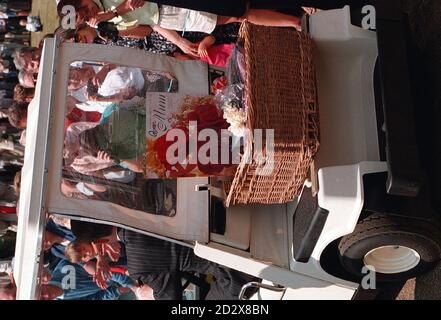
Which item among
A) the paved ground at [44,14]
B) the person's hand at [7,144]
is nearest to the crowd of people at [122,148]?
the person's hand at [7,144]

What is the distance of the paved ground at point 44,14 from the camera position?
7.95m

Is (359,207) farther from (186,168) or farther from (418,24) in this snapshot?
(418,24)

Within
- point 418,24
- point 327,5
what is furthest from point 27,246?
point 418,24

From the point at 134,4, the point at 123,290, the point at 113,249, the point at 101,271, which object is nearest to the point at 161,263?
the point at 113,249

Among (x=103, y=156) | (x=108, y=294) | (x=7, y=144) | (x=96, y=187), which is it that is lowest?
(x=108, y=294)

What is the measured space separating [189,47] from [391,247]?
178cm

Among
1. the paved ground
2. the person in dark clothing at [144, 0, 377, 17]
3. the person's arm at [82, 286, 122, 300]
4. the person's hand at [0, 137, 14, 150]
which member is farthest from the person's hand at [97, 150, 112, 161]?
the paved ground

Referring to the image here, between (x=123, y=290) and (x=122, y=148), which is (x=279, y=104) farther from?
(x=123, y=290)

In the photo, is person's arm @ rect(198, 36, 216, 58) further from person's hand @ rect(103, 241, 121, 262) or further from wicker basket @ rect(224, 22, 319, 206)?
person's hand @ rect(103, 241, 121, 262)

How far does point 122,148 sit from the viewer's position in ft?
9.53

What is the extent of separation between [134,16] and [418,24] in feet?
5.79

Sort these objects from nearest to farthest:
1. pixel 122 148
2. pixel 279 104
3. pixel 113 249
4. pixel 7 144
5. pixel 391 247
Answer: pixel 279 104
pixel 391 247
pixel 122 148
pixel 113 249
pixel 7 144

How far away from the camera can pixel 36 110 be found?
9.43 ft

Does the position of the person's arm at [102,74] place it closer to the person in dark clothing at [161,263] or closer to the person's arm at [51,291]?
the person in dark clothing at [161,263]
